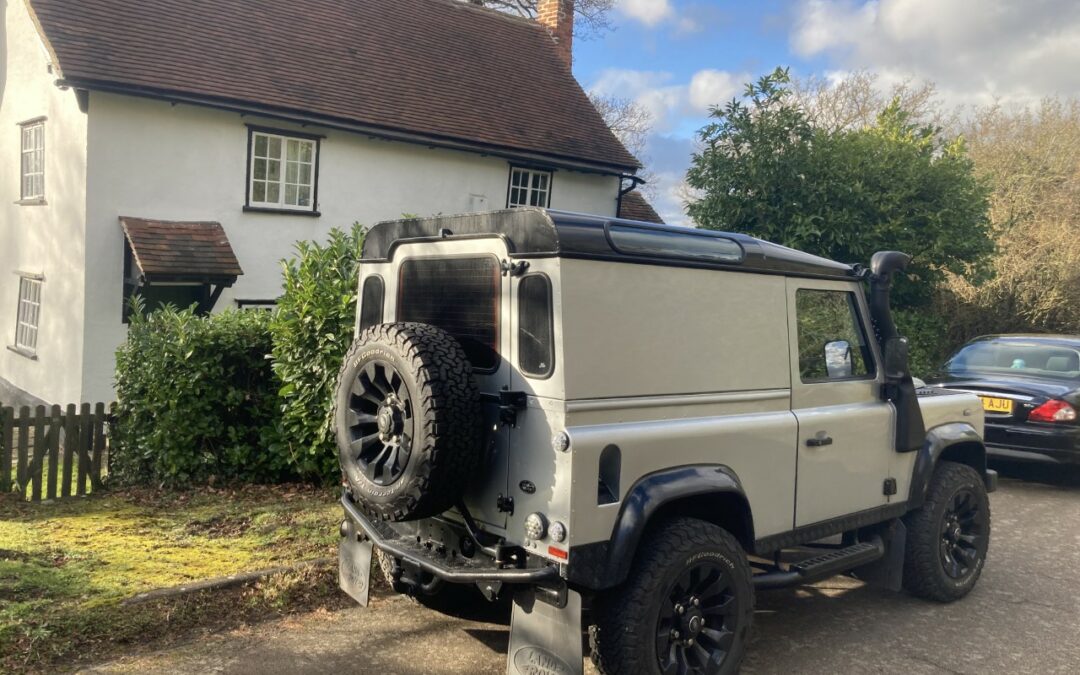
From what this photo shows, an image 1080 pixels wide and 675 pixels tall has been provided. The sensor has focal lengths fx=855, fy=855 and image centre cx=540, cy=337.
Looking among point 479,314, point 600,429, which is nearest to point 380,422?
point 479,314

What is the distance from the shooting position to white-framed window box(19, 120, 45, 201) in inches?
508

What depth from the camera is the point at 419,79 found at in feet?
52.9

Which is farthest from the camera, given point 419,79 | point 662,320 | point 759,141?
point 419,79

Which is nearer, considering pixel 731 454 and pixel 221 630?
pixel 731 454

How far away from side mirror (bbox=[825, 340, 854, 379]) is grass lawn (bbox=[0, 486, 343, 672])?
3241 mm

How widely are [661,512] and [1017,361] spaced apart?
720 cm

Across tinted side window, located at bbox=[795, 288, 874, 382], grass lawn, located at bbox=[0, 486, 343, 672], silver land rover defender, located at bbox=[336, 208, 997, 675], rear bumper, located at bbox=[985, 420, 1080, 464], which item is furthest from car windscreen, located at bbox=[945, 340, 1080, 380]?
grass lawn, located at bbox=[0, 486, 343, 672]

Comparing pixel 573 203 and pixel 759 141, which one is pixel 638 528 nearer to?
pixel 759 141

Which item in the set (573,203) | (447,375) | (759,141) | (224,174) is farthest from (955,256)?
(447,375)

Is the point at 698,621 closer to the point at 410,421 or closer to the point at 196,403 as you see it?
the point at 410,421

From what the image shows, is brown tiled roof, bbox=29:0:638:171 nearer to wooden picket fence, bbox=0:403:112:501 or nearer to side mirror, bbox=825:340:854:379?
wooden picket fence, bbox=0:403:112:501

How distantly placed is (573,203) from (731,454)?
14.0 metres

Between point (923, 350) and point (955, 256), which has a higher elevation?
point (955, 256)

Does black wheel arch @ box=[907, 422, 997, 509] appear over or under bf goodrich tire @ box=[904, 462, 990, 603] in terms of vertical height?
over
